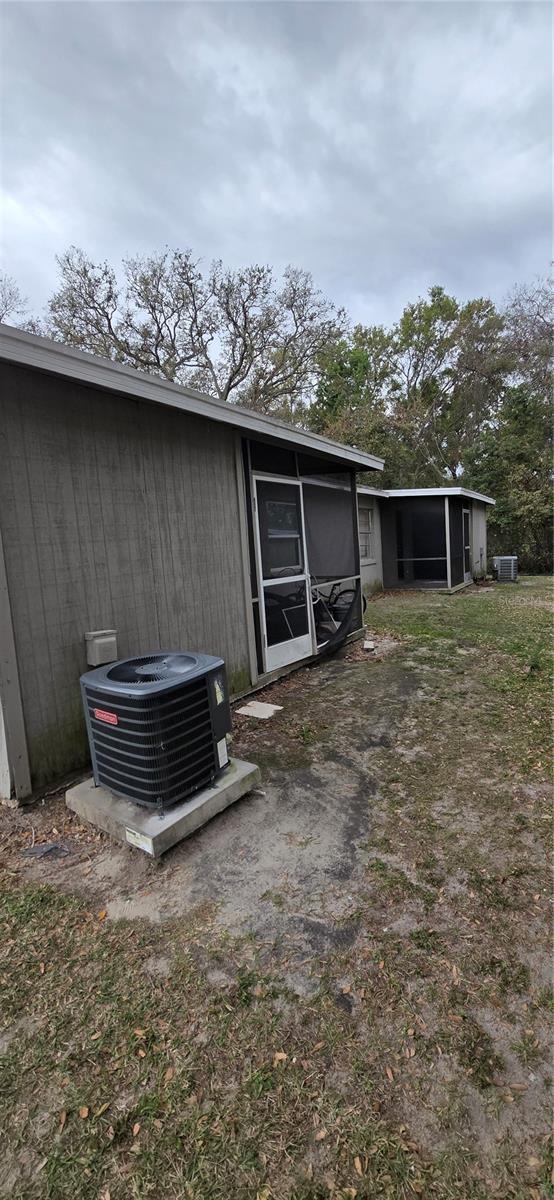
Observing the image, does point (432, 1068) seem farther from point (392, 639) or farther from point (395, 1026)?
point (392, 639)

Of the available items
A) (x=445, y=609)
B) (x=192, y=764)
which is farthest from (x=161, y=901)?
(x=445, y=609)

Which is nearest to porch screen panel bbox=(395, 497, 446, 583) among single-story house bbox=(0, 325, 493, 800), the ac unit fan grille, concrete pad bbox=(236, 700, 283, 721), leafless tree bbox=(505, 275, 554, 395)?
single-story house bbox=(0, 325, 493, 800)

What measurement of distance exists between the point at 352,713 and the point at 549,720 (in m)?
1.47

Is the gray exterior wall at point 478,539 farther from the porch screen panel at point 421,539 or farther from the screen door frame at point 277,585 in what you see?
the screen door frame at point 277,585

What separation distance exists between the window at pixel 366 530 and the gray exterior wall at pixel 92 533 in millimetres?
7673

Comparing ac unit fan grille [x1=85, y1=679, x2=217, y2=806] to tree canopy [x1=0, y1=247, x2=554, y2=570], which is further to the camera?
tree canopy [x1=0, y1=247, x2=554, y2=570]

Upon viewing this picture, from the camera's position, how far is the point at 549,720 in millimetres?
3742

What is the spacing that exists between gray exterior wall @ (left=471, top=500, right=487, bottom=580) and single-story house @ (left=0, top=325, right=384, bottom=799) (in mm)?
10561

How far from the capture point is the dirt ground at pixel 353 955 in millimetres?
1151

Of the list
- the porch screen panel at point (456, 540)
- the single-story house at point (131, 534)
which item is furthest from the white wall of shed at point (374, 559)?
the single-story house at point (131, 534)

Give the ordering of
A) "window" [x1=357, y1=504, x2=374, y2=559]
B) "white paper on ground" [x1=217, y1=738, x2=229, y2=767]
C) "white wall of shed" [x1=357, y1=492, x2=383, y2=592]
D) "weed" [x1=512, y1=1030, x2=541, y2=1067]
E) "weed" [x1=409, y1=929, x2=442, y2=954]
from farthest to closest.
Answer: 1. "white wall of shed" [x1=357, y1=492, x2=383, y2=592]
2. "window" [x1=357, y1=504, x2=374, y2=559]
3. "white paper on ground" [x1=217, y1=738, x2=229, y2=767]
4. "weed" [x1=409, y1=929, x2=442, y2=954]
5. "weed" [x1=512, y1=1030, x2=541, y2=1067]

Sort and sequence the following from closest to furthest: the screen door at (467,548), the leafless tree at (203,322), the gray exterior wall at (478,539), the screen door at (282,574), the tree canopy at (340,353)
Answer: the screen door at (282,574) < the screen door at (467,548) < the gray exterior wall at (478,539) < the leafless tree at (203,322) < the tree canopy at (340,353)

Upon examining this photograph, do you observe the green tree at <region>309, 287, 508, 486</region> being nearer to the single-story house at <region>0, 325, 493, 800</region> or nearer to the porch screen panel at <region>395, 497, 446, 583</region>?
the porch screen panel at <region>395, 497, 446, 583</region>

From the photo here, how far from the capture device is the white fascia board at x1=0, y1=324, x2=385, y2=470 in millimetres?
2340
